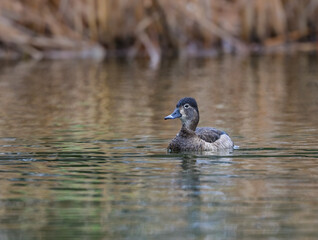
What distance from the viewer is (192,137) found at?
961cm

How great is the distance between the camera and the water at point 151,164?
593cm

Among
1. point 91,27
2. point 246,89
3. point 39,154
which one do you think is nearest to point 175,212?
point 39,154

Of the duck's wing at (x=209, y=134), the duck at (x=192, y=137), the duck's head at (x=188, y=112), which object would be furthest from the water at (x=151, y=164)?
the duck's head at (x=188, y=112)

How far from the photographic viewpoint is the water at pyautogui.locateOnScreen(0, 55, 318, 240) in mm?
5930

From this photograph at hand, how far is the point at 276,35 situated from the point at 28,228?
1870 cm

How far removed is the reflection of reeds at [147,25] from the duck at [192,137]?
1126cm

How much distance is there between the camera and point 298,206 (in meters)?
6.39

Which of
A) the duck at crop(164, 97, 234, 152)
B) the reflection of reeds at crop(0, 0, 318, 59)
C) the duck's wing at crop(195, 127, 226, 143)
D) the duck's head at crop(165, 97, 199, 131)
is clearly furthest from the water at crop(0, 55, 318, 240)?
the reflection of reeds at crop(0, 0, 318, 59)

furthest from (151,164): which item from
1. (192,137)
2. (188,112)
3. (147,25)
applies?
(147,25)

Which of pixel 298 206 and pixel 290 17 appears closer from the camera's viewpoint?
pixel 298 206

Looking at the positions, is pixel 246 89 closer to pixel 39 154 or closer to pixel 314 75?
pixel 314 75

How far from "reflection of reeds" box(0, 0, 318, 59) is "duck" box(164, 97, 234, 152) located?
11.3 m

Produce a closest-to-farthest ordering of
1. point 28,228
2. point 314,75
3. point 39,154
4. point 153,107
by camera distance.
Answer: point 28,228 → point 39,154 → point 153,107 → point 314,75

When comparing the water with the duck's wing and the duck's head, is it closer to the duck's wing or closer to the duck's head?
the duck's wing
